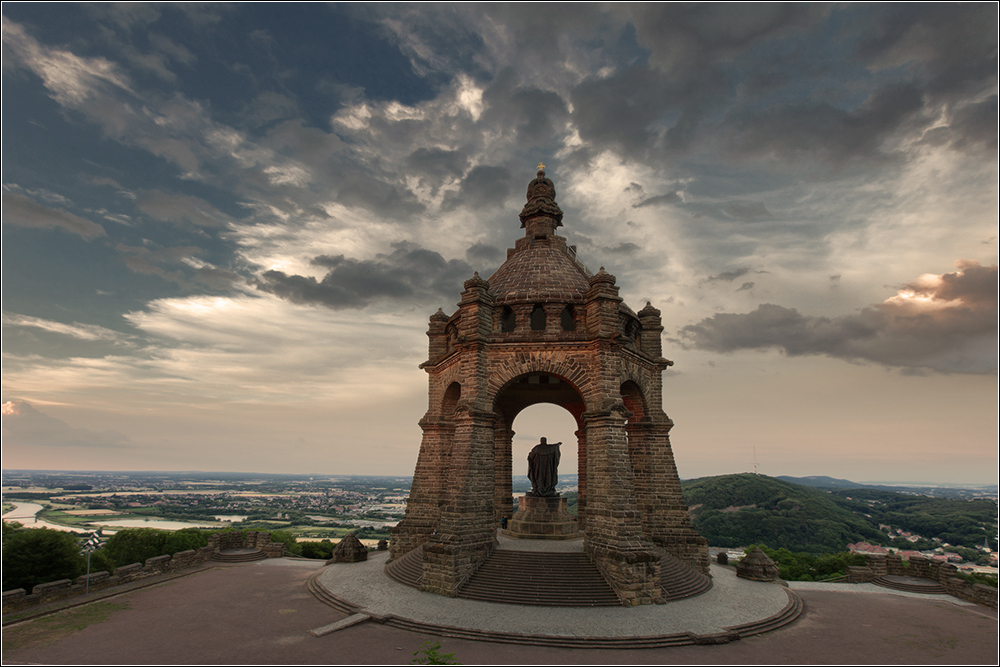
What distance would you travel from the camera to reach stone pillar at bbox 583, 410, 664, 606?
1652 cm

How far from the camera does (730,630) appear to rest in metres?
14.5

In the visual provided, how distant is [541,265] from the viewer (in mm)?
23172

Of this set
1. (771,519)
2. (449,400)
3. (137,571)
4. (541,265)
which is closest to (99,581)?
(137,571)

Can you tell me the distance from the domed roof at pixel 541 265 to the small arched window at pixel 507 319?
1.62 feet

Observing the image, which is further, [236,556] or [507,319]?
[236,556]

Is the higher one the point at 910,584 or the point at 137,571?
the point at 910,584

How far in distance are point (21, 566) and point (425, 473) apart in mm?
20470

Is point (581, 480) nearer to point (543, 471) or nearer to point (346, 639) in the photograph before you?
point (543, 471)

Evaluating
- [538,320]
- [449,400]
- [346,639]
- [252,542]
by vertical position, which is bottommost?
[346,639]

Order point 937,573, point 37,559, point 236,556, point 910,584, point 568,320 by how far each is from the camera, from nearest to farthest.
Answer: point 910,584 → point 937,573 → point 568,320 → point 37,559 → point 236,556

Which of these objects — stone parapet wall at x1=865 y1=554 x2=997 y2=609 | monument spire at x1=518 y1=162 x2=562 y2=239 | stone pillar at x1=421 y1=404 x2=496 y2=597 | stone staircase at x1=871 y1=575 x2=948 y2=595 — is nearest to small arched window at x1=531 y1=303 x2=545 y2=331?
stone pillar at x1=421 y1=404 x2=496 y2=597

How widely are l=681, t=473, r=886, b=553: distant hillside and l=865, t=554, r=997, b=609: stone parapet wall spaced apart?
37.1 m

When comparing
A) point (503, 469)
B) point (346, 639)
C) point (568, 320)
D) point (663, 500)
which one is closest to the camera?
point (346, 639)

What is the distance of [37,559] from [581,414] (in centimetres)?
2778
